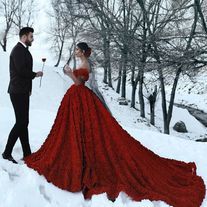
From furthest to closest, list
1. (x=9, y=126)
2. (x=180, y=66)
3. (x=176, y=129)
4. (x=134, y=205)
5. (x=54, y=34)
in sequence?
(x=54, y=34)
(x=176, y=129)
(x=180, y=66)
(x=9, y=126)
(x=134, y=205)

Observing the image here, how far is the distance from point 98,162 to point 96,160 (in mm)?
41

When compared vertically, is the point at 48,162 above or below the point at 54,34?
below

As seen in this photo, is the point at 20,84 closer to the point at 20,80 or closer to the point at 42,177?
the point at 20,80

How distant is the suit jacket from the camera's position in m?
5.39

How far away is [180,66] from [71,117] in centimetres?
685

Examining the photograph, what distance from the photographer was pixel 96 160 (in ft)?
16.8

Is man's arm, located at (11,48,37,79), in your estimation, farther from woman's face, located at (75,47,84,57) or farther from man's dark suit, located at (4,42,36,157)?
woman's face, located at (75,47,84,57)

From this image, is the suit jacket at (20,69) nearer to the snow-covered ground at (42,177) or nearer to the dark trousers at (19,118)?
the dark trousers at (19,118)

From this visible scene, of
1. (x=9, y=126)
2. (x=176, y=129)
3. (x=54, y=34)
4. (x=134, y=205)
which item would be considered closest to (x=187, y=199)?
(x=134, y=205)

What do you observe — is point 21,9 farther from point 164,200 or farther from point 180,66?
point 164,200

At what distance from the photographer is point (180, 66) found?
11312 mm

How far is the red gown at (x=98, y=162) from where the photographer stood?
4824 millimetres

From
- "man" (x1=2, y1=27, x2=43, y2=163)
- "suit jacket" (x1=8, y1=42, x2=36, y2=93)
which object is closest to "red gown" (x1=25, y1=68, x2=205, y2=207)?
"man" (x1=2, y1=27, x2=43, y2=163)

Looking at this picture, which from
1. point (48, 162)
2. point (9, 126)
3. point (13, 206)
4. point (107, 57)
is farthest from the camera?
point (107, 57)
